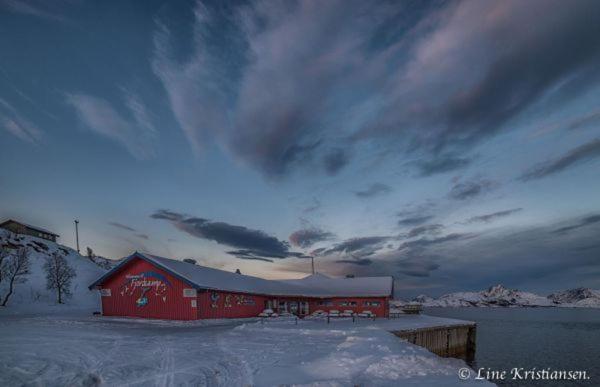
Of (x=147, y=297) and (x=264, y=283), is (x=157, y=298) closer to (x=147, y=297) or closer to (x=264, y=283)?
(x=147, y=297)

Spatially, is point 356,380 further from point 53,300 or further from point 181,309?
point 53,300

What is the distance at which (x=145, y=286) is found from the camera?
34.2 m

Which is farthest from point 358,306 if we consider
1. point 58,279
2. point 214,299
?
point 58,279

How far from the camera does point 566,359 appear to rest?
40.2 m

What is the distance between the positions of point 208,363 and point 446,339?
95.3 feet

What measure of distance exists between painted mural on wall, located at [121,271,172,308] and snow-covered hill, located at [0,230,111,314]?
1783cm

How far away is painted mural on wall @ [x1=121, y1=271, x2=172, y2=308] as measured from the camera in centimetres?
3338

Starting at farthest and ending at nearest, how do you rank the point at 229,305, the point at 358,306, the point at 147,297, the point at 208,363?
the point at 358,306 < the point at 229,305 < the point at 147,297 < the point at 208,363

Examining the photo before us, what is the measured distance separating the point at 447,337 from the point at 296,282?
30834 millimetres

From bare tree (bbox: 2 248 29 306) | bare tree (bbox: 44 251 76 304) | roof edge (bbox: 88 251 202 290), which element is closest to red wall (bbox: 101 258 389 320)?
roof edge (bbox: 88 251 202 290)

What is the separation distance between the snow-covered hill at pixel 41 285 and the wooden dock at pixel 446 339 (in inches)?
1706

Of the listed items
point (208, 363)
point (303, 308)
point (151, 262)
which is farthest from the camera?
point (303, 308)

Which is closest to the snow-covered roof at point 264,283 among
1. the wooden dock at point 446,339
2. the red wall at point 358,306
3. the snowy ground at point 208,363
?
the red wall at point 358,306

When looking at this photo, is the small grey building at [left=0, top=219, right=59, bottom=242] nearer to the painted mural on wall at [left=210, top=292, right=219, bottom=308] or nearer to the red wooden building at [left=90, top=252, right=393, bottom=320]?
the red wooden building at [left=90, top=252, right=393, bottom=320]
